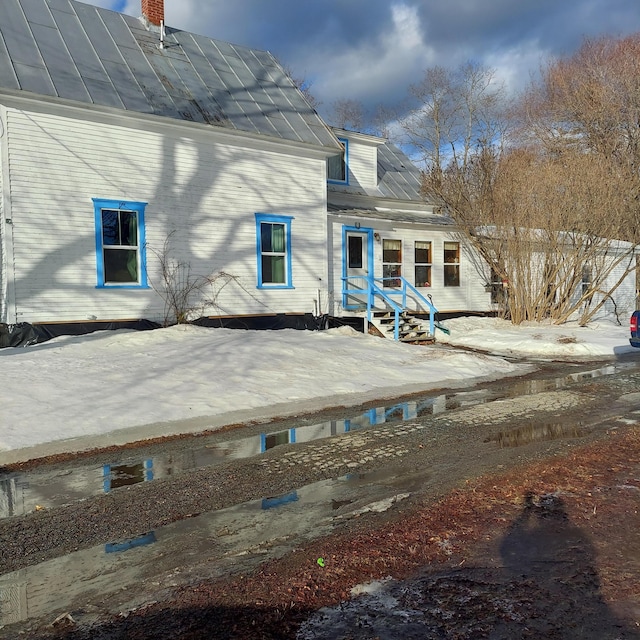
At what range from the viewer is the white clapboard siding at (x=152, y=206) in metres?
11.9

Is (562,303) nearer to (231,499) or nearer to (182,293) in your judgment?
(182,293)

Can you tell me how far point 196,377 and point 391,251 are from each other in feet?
35.3

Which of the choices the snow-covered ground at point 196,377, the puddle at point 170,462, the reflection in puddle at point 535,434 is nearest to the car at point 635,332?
the snow-covered ground at point 196,377

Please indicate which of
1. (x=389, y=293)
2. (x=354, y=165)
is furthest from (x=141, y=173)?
(x=354, y=165)

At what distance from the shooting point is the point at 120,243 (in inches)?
514

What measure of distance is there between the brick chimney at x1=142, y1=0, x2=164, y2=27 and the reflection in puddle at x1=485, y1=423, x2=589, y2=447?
15.6 meters

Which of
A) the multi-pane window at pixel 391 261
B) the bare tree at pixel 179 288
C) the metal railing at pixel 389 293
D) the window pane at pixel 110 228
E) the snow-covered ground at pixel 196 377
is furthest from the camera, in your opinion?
the multi-pane window at pixel 391 261

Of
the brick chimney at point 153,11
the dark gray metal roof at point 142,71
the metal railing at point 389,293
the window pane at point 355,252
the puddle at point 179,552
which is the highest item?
the brick chimney at point 153,11

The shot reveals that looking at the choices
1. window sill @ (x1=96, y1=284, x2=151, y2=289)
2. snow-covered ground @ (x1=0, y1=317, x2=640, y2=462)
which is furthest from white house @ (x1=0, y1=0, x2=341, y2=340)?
snow-covered ground @ (x1=0, y1=317, x2=640, y2=462)

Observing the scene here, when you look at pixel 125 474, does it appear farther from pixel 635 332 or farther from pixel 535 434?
pixel 635 332

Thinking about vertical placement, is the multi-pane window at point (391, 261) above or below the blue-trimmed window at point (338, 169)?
below

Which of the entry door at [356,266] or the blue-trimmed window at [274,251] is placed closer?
the blue-trimmed window at [274,251]

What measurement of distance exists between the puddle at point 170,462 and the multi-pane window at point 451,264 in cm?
1148

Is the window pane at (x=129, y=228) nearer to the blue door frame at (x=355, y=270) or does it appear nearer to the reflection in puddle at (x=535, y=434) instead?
the blue door frame at (x=355, y=270)
